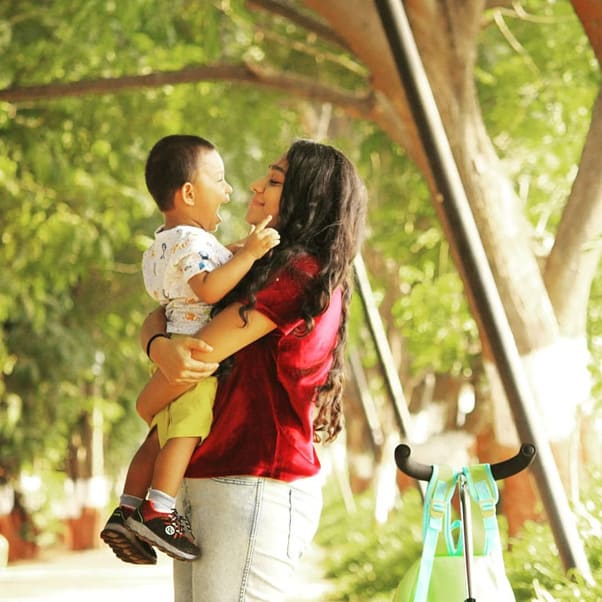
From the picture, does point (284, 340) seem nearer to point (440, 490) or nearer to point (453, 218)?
point (440, 490)

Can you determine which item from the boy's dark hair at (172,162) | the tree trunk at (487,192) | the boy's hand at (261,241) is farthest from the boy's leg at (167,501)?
the tree trunk at (487,192)

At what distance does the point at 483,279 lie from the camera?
6.44 metres

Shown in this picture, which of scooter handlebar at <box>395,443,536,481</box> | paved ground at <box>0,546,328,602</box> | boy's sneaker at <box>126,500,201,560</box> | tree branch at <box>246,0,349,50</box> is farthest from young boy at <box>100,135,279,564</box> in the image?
paved ground at <box>0,546,328,602</box>

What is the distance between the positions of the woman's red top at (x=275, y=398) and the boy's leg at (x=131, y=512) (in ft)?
0.95

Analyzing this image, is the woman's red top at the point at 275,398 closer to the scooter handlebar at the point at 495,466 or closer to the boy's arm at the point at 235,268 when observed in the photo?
the boy's arm at the point at 235,268

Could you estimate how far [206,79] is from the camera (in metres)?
9.97

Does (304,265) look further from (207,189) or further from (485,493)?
(485,493)

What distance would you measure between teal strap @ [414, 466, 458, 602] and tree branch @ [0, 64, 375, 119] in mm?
6843

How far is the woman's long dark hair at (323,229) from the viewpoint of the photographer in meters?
3.21

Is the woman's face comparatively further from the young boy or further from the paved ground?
the paved ground

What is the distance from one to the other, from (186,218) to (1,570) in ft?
65.2

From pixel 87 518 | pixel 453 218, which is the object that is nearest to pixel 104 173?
pixel 453 218

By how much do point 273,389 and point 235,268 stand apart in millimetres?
321

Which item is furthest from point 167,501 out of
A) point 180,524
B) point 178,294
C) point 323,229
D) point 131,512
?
point 323,229
